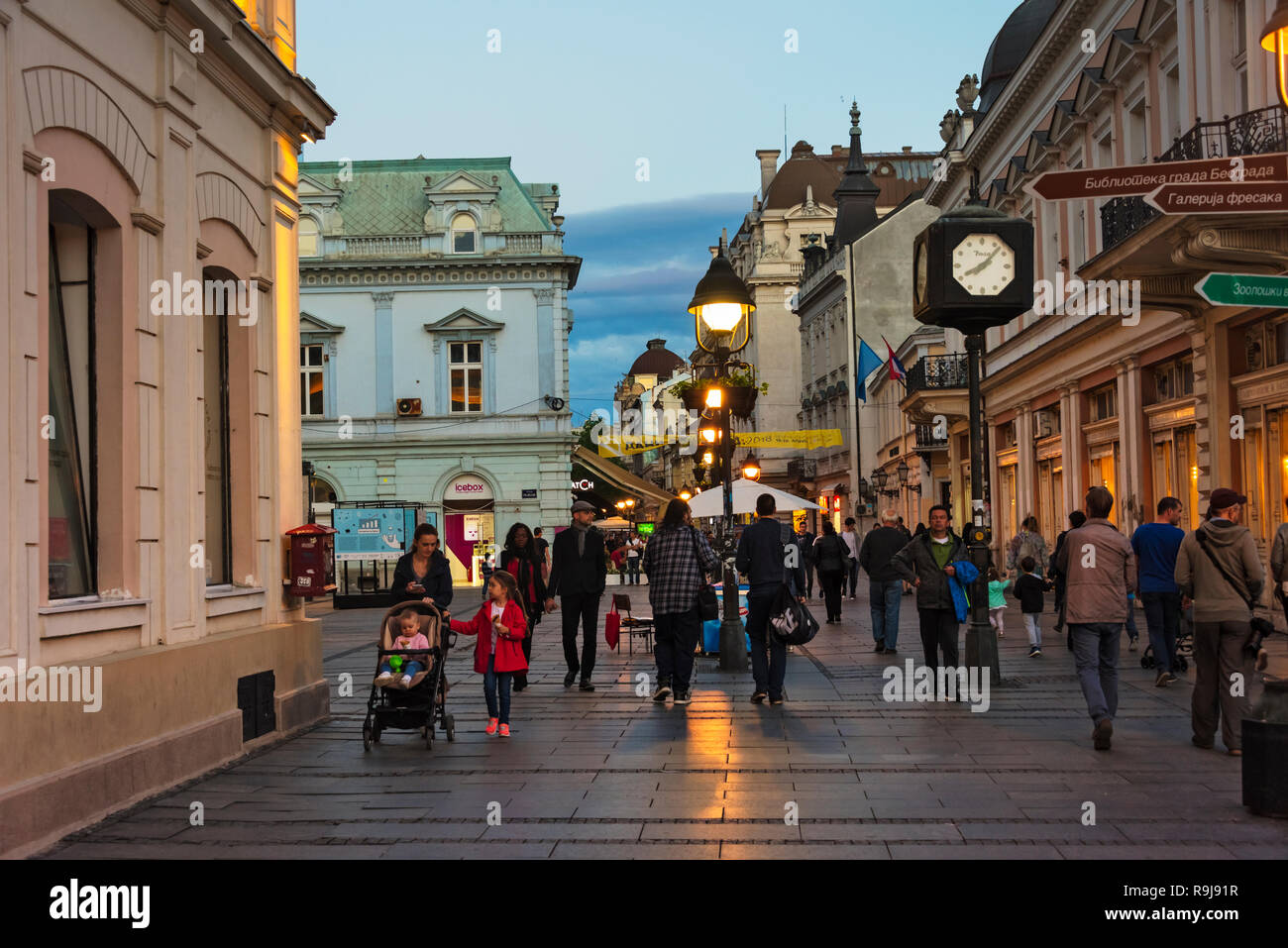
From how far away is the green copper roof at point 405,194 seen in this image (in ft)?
165

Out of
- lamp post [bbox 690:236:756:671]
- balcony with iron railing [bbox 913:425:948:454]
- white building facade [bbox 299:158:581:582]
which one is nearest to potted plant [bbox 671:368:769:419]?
lamp post [bbox 690:236:756:671]

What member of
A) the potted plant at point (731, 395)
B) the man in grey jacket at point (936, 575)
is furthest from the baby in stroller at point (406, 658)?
the potted plant at point (731, 395)

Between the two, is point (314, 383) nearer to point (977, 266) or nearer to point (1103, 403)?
point (1103, 403)

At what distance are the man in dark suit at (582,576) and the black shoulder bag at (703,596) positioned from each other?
3.75ft

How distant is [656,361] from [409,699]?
510 feet

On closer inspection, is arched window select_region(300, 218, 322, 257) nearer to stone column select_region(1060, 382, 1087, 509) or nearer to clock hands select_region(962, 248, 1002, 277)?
stone column select_region(1060, 382, 1087, 509)

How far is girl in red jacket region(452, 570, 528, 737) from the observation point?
38.5ft

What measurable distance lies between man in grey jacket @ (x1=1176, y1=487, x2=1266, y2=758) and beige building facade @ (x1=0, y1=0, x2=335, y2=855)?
6751 millimetres

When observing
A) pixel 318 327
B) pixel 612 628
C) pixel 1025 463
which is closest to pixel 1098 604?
pixel 612 628

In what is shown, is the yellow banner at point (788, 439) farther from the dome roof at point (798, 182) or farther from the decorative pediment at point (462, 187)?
the dome roof at point (798, 182)

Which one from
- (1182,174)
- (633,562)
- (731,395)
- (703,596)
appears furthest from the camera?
(633,562)

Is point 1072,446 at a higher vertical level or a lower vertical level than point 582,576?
higher

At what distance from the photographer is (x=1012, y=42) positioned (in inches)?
1483
